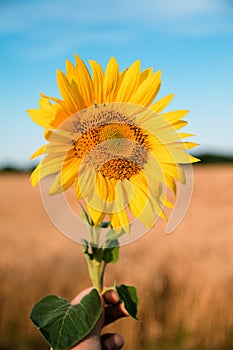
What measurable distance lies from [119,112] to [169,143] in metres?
0.09

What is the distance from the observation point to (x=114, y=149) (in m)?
0.83

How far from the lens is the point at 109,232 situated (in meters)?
0.92

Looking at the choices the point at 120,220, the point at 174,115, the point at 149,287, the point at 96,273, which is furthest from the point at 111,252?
the point at 149,287

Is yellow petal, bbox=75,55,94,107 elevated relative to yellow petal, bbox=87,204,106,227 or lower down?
elevated

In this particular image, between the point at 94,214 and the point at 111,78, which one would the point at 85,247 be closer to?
the point at 94,214

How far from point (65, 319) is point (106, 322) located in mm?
174

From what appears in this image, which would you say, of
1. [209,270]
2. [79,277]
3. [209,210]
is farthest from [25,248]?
[209,210]

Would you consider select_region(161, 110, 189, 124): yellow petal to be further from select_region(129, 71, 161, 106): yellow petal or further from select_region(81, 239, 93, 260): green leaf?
select_region(81, 239, 93, 260): green leaf

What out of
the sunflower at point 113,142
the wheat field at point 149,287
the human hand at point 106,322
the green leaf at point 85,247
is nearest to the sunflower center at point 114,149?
the sunflower at point 113,142

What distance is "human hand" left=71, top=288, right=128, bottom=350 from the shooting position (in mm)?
907

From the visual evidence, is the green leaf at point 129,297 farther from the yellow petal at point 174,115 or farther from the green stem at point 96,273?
the yellow petal at point 174,115

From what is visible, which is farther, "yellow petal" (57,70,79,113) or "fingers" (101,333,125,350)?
"fingers" (101,333,125,350)

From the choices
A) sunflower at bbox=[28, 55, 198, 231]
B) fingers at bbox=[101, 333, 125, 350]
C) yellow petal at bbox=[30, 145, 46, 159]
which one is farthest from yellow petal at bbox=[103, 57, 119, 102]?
fingers at bbox=[101, 333, 125, 350]

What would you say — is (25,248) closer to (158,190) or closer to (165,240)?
(165,240)
